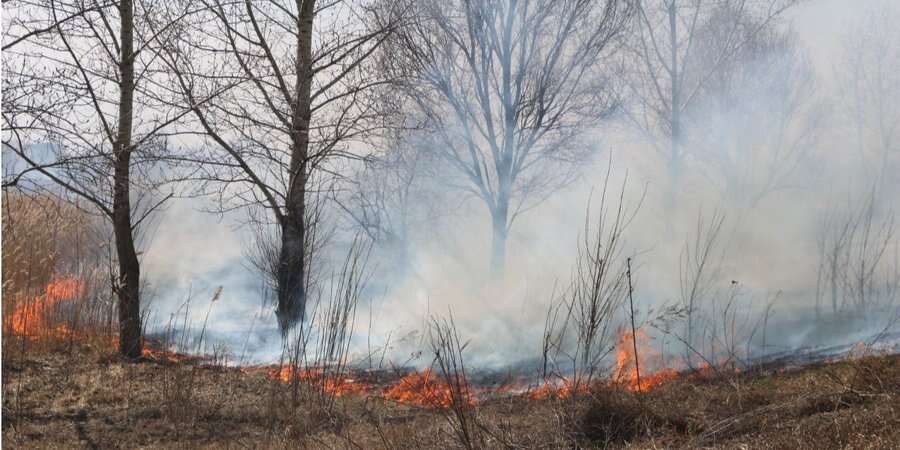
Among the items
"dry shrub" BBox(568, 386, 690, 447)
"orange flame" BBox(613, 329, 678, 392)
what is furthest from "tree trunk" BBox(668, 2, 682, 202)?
"dry shrub" BBox(568, 386, 690, 447)

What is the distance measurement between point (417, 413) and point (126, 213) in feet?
14.9

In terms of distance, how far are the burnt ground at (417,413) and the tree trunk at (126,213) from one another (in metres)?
0.38

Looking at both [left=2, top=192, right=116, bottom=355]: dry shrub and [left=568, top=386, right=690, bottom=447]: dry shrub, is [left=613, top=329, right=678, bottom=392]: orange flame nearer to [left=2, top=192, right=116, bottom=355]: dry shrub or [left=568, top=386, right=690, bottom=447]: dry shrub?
[left=568, top=386, right=690, bottom=447]: dry shrub

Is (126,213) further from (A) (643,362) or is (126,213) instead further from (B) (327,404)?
(A) (643,362)

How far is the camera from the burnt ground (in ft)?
15.3

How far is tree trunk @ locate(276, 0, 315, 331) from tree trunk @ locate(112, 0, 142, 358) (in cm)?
174

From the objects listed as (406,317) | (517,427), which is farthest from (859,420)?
(406,317)

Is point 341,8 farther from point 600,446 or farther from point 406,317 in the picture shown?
point 600,446

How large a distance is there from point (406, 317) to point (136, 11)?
5180 millimetres

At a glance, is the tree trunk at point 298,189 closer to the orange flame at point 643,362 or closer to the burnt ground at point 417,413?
the burnt ground at point 417,413

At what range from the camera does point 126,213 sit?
30.5 feet

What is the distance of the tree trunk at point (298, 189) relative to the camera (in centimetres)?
959

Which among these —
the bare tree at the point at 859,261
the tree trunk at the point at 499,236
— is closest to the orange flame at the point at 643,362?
the bare tree at the point at 859,261

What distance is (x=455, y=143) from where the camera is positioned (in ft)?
39.3
